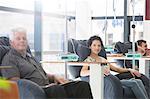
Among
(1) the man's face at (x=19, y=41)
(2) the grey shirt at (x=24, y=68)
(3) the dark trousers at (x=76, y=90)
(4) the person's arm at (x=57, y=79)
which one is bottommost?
(3) the dark trousers at (x=76, y=90)

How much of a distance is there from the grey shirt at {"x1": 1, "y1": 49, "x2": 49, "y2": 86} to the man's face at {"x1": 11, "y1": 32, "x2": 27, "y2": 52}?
0.16 ft

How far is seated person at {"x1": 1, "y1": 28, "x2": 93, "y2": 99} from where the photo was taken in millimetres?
2516

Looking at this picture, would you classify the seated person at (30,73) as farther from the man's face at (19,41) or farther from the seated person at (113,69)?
the seated person at (113,69)

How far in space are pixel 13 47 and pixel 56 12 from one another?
11.9 ft

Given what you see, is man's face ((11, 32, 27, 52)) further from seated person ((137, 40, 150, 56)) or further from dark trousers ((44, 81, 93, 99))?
seated person ((137, 40, 150, 56))

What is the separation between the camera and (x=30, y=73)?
108 inches

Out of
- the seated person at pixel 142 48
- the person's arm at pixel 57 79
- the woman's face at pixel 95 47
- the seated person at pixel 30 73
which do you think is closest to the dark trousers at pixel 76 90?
the seated person at pixel 30 73

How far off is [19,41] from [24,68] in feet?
0.82

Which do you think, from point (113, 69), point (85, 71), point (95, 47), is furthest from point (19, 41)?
point (113, 69)

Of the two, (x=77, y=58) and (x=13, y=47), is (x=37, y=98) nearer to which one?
(x=13, y=47)

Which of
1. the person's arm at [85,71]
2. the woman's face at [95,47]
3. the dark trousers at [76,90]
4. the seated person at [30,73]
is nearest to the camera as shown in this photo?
the seated person at [30,73]

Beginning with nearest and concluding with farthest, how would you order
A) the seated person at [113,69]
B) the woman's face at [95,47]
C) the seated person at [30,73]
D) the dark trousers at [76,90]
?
the seated person at [30,73] → the dark trousers at [76,90] → the seated person at [113,69] → the woman's face at [95,47]

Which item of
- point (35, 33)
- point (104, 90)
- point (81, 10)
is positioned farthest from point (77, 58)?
point (81, 10)

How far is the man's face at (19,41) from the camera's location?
109 inches
